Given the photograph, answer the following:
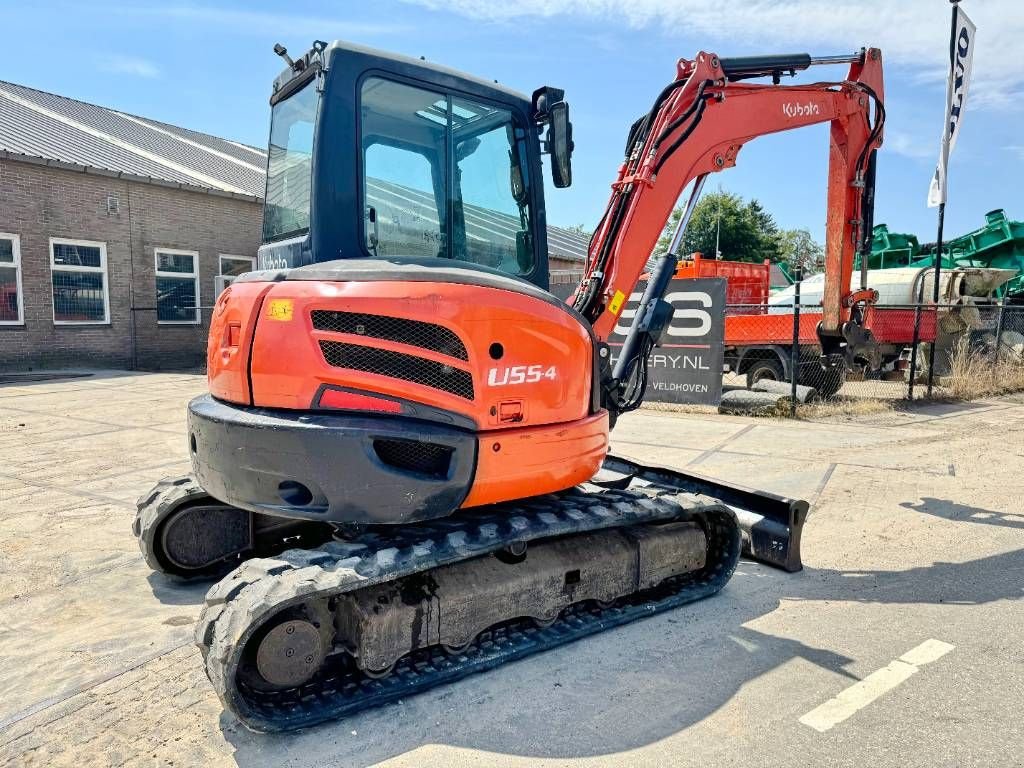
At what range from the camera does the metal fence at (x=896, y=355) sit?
12625 millimetres

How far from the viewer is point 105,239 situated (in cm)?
1781

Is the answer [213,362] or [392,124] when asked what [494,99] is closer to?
[392,124]

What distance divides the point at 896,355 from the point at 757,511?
10106mm

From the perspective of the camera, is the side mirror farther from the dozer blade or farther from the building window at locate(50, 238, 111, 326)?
the building window at locate(50, 238, 111, 326)

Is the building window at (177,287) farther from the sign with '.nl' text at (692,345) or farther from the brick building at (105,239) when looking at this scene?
the sign with '.nl' text at (692,345)

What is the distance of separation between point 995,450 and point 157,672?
347 inches

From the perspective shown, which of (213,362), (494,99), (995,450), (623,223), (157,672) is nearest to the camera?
(157,672)

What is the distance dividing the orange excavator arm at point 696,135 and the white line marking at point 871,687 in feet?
6.98

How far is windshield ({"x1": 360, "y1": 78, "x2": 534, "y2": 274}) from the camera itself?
3.70 metres

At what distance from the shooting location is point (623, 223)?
4.93 m

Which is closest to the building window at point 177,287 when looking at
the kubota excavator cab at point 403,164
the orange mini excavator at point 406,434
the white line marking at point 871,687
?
the orange mini excavator at point 406,434

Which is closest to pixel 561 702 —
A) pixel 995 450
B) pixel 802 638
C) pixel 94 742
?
pixel 802 638

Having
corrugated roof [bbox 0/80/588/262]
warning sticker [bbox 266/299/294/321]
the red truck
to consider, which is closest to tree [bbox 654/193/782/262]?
corrugated roof [bbox 0/80/588/262]

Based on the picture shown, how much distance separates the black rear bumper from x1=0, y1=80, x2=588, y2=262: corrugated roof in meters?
11.9
